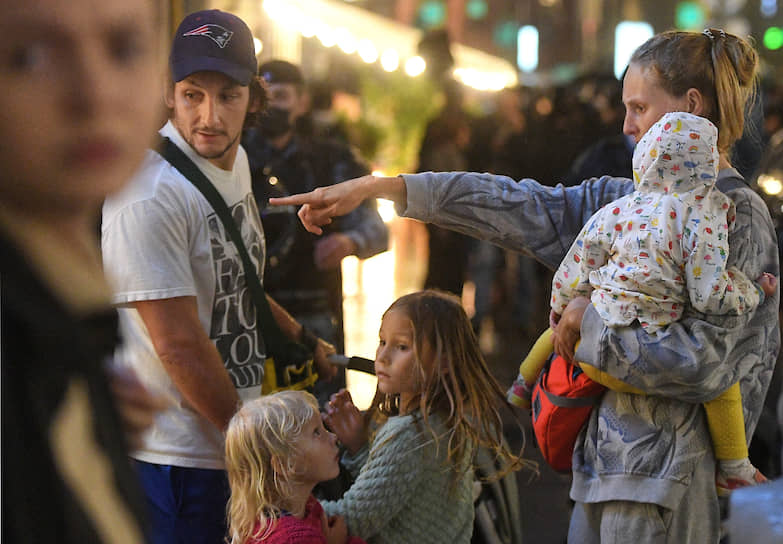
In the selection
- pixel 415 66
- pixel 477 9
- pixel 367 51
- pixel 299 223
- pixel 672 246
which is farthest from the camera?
pixel 477 9

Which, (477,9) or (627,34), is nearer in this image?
(627,34)

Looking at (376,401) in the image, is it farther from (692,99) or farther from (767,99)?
(767,99)

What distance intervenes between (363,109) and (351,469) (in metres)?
1.69

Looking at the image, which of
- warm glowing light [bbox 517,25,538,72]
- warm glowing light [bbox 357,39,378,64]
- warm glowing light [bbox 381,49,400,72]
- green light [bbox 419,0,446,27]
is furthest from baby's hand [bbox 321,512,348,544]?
warm glowing light [bbox 517,25,538,72]

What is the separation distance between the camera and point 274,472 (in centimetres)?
215

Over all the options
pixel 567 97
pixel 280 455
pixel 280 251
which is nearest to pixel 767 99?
pixel 567 97

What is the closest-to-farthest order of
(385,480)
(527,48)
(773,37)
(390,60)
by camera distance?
(385,480) → (390,60) → (773,37) → (527,48)

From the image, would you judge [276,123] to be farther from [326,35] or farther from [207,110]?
[207,110]

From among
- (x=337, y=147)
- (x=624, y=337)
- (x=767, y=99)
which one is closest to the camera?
(x=624, y=337)

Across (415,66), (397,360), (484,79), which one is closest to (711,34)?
(397,360)

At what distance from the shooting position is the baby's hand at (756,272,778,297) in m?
2.09

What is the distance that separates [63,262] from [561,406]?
157 centimetres

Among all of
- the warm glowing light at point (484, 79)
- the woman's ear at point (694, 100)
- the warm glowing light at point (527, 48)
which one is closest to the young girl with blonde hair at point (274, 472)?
the woman's ear at point (694, 100)

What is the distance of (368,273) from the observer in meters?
5.48
